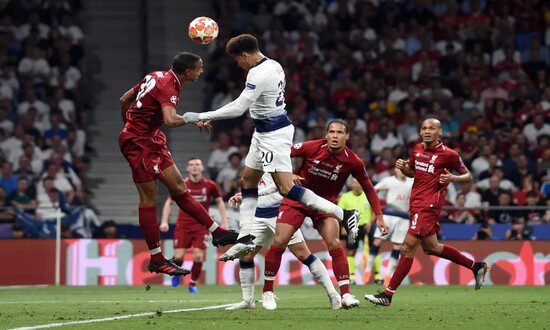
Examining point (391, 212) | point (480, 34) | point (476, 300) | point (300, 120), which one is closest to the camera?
point (476, 300)

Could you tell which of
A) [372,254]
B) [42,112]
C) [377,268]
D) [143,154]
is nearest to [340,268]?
[143,154]

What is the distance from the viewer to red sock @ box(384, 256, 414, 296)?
12.5 meters

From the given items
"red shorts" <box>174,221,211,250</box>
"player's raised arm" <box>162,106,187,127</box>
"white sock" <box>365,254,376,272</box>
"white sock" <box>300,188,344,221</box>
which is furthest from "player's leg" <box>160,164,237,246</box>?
"white sock" <box>365,254,376,272</box>

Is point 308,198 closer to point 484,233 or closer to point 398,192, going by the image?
point 398,192

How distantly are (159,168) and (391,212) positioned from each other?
9.01 m

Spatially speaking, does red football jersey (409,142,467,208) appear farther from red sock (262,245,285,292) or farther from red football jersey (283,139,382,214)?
red sock (262,245,285,292)

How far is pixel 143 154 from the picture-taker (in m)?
11.8

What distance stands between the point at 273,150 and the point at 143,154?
1415 millimetres

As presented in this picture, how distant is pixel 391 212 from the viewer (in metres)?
20.2

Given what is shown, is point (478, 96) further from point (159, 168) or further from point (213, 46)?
point (159, 168)

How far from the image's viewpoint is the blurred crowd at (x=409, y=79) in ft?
74.0

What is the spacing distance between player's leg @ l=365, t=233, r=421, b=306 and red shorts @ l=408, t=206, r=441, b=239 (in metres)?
0.10

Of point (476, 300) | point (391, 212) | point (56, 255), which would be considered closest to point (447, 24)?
point (391, 212)

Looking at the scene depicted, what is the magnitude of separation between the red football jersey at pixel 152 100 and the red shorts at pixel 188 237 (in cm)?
702
